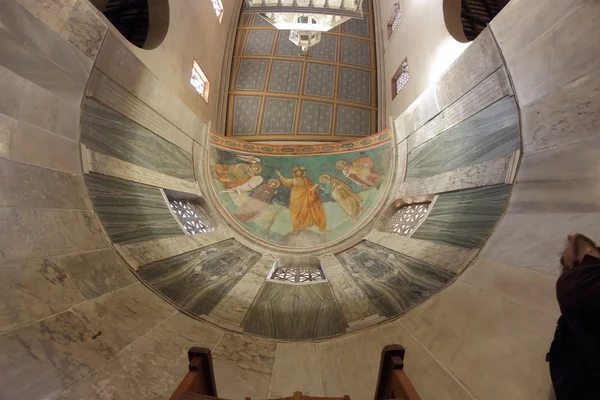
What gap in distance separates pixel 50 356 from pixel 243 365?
1.66m

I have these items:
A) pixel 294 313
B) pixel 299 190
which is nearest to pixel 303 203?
pixel 299 190

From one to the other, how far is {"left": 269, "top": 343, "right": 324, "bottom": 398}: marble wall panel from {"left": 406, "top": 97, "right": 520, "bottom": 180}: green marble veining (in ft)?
11.5

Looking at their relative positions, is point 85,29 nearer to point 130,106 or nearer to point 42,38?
point 42,38

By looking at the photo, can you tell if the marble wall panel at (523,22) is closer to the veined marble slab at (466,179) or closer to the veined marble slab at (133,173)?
the veined marble slab at (466,179)

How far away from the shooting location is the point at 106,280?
3451 millimetres

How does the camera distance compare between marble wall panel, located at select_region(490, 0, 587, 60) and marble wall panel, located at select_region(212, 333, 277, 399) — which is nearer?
marble wall panel, located at select_region(212, 333, 277, 399)

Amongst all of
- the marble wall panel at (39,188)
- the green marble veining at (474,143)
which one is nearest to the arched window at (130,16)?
the marble wall panel at (39,188)

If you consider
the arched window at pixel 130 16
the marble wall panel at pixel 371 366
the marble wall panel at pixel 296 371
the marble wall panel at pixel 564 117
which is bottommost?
the marble wall panel at pixel 296 371

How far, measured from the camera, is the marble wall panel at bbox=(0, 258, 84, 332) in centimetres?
250

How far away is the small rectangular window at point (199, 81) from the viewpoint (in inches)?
309

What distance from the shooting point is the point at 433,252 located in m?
4.18

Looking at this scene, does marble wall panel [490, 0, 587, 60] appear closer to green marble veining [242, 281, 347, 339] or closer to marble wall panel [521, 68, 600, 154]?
marble wall panel [521, 68, 600, 154]

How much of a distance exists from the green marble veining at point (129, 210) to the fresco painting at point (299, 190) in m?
2.03

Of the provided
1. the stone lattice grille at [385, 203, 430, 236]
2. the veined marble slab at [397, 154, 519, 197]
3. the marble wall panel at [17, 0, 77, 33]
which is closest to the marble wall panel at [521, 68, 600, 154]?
the veined marble slab at [397, 154, 519, 197]
